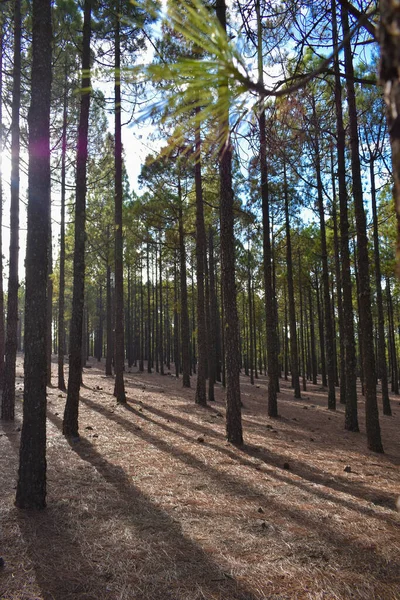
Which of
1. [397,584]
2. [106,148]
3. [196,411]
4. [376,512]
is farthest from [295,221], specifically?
[397,584]

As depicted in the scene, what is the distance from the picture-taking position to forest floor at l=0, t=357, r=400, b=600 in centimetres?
296

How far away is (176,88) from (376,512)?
494 centimetres

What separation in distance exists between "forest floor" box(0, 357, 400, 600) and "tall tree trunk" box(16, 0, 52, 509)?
379mm

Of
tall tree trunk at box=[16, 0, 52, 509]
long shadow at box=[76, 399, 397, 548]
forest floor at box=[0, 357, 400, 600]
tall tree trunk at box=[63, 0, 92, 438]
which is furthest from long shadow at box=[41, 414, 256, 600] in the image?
tall tree trunk at box=[63, 0, 92, 438]

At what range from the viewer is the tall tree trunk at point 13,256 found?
8484 millimetres

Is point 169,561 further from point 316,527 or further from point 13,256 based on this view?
point 13,256

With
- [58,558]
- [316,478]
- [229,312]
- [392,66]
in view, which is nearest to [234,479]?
[316,478]

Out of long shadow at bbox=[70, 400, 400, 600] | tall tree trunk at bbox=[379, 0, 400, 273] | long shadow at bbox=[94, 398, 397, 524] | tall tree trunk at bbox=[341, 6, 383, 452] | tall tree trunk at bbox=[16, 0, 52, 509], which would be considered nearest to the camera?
tall tree trunk at bbox=[379, 0, 400, 273]

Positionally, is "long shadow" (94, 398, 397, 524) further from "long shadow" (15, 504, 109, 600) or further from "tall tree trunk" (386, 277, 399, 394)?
"tall tree trunk" (386, 277, 399, 394)

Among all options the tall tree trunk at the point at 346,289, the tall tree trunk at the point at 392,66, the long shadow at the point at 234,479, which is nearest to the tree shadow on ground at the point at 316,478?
the long shadow at the point at 234,479

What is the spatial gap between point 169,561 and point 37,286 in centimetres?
312

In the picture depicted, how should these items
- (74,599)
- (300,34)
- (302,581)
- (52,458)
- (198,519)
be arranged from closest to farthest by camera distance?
1. (74,599)
2. (302,581)
3. (198,519)
4. (300,34)
5. (52,458)

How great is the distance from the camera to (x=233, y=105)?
1.64 metres

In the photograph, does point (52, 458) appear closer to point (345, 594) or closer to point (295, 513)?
point (295, 513)
